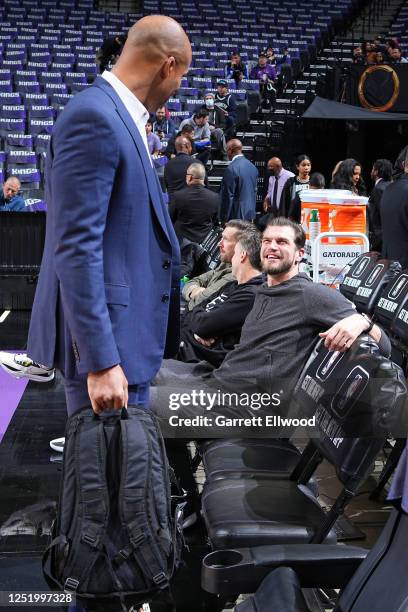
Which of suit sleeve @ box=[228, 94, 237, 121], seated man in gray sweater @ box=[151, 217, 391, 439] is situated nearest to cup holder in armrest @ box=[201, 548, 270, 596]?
seated man in gray sweater @ box=[151, 217, 391, 439]

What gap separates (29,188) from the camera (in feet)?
42.1

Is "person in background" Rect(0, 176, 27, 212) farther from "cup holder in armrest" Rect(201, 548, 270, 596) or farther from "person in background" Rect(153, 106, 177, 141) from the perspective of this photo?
"cup holder in armrest" Rect(201, 548, 270, 596)

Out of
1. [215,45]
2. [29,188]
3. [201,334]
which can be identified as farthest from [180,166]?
[215,45]

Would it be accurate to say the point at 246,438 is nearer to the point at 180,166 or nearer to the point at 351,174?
the point at 351,174

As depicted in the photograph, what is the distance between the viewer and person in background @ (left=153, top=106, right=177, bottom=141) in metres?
14.3

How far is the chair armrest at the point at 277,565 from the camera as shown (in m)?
1.92

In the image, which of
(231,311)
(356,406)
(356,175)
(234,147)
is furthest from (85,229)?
(234,147)

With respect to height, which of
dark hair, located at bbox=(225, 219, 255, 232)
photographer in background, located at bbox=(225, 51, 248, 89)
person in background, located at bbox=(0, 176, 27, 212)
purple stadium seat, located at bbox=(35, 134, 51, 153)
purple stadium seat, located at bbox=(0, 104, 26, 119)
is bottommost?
purple stadium seat, located at bbox=(35, 134, 51, 153)

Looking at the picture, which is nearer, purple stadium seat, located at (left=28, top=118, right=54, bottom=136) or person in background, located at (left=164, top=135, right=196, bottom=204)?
person in background, located at (left=164, top=135, right=196, bottom=204)

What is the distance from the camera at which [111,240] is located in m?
2.21

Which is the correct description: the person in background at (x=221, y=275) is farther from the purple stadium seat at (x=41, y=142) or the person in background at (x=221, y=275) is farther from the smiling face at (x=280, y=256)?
the purple stadium seat at (x=41, y=142)

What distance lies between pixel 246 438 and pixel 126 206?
1.61 metres

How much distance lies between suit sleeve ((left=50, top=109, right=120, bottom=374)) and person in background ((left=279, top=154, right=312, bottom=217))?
854 centimetres

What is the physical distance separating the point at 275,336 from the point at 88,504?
1.70 meters
